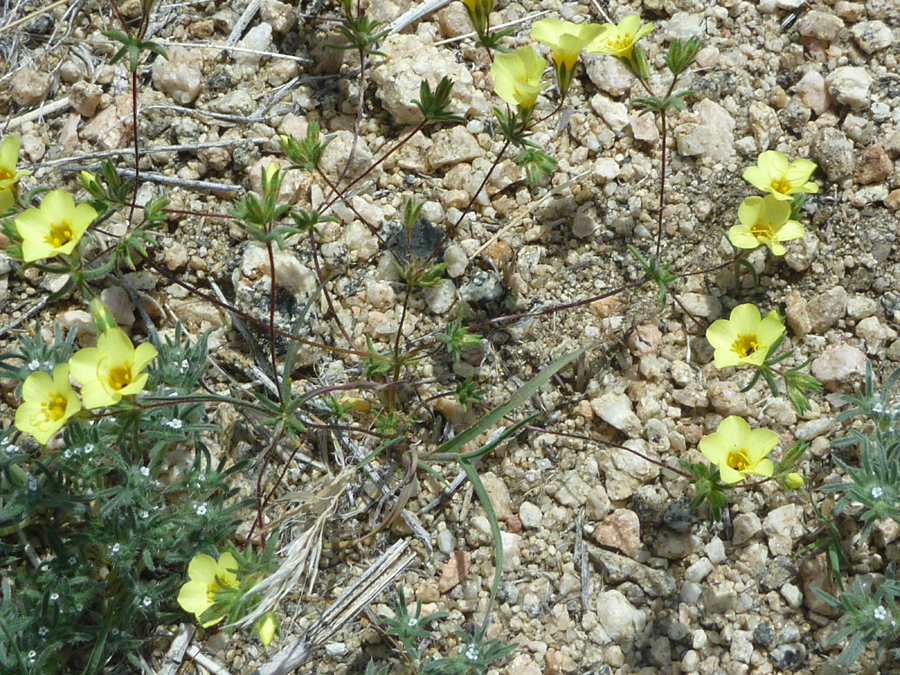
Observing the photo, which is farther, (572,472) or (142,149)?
(142,149)

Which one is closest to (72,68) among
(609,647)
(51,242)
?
(51,242)

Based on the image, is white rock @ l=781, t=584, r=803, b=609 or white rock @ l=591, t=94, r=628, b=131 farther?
white rock @ l=591, t=94, r=628, b=131

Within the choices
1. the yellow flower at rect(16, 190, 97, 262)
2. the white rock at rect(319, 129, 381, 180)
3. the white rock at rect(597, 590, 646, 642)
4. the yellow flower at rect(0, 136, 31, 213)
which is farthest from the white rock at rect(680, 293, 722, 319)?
the yellow flower at rect(0, 136, 31, 213)

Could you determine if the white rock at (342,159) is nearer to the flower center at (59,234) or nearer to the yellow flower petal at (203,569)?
the flower center at (59,234)

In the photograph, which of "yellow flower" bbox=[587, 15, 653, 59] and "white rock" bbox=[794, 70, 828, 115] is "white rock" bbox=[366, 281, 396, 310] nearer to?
"yellow flower" bbox=[587, 15, 653, 59]

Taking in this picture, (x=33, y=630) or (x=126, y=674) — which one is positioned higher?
(x=33, y=630)

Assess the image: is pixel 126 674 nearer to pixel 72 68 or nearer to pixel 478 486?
pixel 478 486
